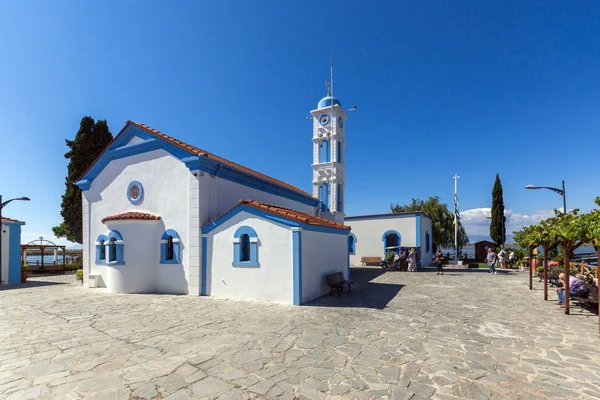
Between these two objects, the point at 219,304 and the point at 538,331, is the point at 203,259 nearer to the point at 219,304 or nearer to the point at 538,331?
the point at 219,304

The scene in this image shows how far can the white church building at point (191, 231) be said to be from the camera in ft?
35.1

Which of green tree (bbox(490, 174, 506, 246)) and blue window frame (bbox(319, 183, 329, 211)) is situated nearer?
blue window frame (bbox(319, 183, 329, 211))

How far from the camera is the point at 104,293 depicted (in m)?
12.7

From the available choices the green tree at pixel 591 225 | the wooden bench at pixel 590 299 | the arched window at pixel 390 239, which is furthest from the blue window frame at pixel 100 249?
the arched window at pixel 390 239

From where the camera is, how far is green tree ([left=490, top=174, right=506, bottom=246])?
111ft

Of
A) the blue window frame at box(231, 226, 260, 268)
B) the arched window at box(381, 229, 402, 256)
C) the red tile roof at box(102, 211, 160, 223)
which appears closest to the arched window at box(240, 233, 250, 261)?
the blue window frame at box(231, 226, 260, 268)

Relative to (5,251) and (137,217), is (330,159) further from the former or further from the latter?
(5,251)

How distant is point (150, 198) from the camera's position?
13289 millimetres

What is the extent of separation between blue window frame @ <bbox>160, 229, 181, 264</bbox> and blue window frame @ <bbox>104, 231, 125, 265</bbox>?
1.66 meters

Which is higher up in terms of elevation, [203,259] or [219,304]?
[203,259]

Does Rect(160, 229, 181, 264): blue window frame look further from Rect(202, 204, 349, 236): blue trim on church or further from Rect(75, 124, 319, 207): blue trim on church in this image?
Rect(75, 124, 319, 207): blue trim on church

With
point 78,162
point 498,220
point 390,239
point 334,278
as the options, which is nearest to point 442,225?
point 498,220

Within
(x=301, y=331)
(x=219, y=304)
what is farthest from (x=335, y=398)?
(x=219, y=304)

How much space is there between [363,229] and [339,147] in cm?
774
